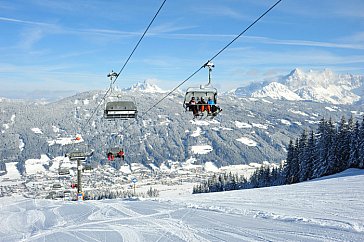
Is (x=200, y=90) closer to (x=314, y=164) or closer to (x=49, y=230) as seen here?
(x=49, y=230)

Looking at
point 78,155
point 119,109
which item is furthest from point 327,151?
point 119,109

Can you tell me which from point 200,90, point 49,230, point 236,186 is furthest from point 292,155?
point 49,230

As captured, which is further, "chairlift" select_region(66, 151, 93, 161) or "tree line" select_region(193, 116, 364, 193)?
"chairlift" select_region(66, 151, 93, 161)

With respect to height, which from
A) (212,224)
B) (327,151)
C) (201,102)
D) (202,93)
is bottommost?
(212,224)

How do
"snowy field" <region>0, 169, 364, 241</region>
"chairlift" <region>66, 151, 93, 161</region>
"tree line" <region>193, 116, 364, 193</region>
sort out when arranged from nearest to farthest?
1. "snowy field" <region>0, 169, 364, 241</region>
2. "tree line" <region>193, 116, 364, 193</region>
3. "chairlift" <region>66, 151, 93, 161</region>

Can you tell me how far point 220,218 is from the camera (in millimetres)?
15875

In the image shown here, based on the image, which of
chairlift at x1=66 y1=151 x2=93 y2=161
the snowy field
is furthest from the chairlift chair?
chairlift at x1=66 y1=151 x2=93 y2=161

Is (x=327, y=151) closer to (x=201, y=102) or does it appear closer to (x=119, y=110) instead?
(x=119, y=110)

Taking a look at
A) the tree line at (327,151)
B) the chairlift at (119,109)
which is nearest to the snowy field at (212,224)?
the chairlift at (119,109)

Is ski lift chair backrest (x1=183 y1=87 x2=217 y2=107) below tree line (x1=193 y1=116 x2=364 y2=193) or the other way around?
the other way around

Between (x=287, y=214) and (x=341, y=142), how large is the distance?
4025 centimetres

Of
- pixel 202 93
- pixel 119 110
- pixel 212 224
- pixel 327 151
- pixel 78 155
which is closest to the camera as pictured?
pixel 212 224

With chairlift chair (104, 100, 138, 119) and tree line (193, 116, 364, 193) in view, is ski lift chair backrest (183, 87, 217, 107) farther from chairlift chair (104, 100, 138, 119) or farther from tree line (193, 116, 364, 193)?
tree line (193, 116, 364, 193)

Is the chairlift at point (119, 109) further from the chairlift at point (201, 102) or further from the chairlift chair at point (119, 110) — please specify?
the chairlift at point (201, 102)
